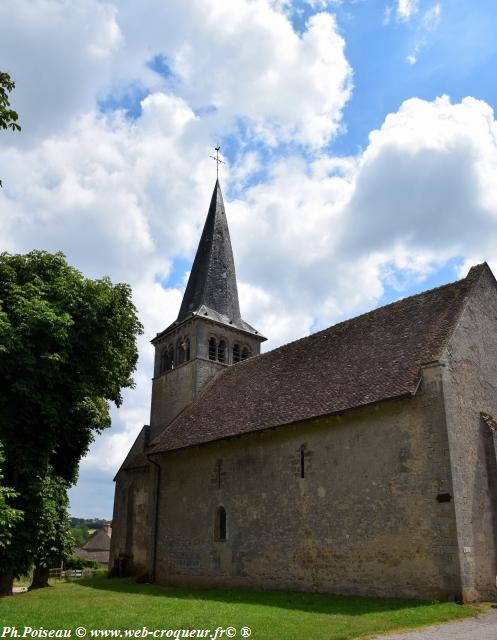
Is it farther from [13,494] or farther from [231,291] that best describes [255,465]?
[231,291]

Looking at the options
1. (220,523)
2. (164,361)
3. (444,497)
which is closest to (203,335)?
(164,361)

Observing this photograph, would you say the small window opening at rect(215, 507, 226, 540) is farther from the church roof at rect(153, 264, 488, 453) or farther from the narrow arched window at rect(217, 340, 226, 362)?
the narrow arched window at rect(217, 340, 226, 362)

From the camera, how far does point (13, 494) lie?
15.3m

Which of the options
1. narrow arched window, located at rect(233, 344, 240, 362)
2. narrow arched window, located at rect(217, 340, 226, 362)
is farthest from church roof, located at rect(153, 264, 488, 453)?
narrow arched window, located at rect(233, 344, 240, 362)

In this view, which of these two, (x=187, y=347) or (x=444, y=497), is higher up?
(x=187, y=347)

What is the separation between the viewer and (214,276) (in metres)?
34.2

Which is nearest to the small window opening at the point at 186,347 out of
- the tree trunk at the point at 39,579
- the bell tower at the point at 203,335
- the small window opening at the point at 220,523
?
the bell tower at the point at 203,335

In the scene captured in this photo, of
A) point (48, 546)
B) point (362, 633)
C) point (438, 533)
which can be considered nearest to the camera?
point (362, 633)

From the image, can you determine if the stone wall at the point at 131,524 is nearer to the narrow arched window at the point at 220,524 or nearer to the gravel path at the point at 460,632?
the narrow arched window at the point at 220,524

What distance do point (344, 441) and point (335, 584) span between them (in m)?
4.14

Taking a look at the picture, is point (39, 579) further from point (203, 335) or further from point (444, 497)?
point (444, 497)

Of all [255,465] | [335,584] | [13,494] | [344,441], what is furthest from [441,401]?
[13,494]

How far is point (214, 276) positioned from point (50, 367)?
16534 millimetres

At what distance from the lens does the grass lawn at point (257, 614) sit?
1083cm
